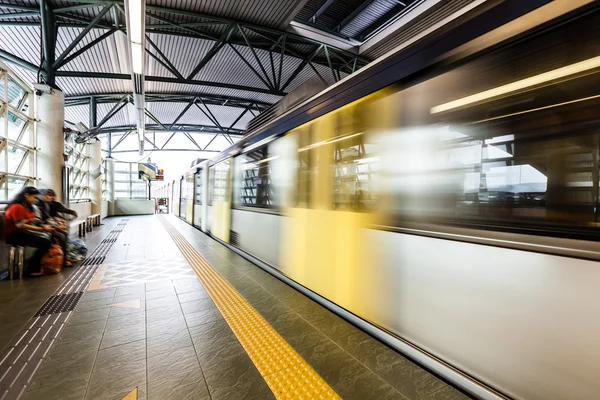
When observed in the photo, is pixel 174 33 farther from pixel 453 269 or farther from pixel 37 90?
pixel 453 269

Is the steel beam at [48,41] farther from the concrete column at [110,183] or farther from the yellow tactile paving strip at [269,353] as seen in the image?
the concrete column at [110,183]

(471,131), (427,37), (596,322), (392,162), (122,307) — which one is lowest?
(122,307)

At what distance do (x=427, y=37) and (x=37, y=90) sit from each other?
7655mm

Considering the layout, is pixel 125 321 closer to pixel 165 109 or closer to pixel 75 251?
pixel 75 251

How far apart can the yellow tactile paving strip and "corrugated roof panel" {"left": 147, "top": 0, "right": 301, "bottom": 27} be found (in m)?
6.37

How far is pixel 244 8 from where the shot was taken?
21.0 ft

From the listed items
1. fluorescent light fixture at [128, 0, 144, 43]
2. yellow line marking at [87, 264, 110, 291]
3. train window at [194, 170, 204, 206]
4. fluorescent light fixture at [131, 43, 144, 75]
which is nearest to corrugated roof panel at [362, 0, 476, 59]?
fluorescent light fixture at [128, 0, 144, 43]

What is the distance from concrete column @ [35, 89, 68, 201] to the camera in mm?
5789

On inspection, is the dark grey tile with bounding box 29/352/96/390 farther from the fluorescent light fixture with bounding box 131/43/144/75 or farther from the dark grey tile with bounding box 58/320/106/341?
the fluorescent light fixture with bounding box 131/43/144/75

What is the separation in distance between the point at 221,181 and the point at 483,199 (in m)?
5.73

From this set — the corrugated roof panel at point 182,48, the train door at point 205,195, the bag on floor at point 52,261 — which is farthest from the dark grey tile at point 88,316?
the corrugated roof panel at point 182,48

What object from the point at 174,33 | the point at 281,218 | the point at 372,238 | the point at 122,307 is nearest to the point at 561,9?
the point at 372,238

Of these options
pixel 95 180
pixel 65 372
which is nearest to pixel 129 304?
pixel 65 372

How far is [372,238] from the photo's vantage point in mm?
2172
